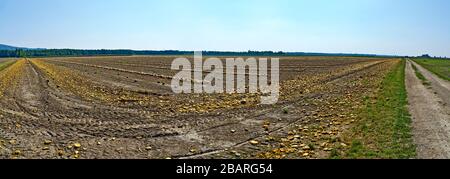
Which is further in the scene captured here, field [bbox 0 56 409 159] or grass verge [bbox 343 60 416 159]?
field [bbox 0 56 409 159]

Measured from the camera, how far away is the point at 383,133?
10117 millimetres

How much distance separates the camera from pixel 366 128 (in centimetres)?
1088

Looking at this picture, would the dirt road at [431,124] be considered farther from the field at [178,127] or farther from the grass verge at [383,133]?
the field at [178,127]

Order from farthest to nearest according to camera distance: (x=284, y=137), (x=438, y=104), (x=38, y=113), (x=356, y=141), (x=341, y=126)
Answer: (x=438, y=104), (x=38, y=113), (x=341, y=126), (x=284, y=137), (x=356, y=141)

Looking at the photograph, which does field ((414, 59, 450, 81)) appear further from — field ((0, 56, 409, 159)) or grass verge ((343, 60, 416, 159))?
field ((0, 56, 409, 159))

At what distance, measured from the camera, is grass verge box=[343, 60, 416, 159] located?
27.2 feet

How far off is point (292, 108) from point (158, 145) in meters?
7.61

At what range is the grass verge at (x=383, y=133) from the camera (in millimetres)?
8297

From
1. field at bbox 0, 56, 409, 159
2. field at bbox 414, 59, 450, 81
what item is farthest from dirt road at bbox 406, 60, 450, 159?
field at bbox 414, 59, 450, 81

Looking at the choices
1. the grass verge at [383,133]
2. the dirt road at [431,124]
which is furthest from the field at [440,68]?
the grass verge at [383,133]

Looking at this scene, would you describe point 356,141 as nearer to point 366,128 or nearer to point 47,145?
point 366,128

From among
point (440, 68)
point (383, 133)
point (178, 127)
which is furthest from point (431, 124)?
point (440, 68)
